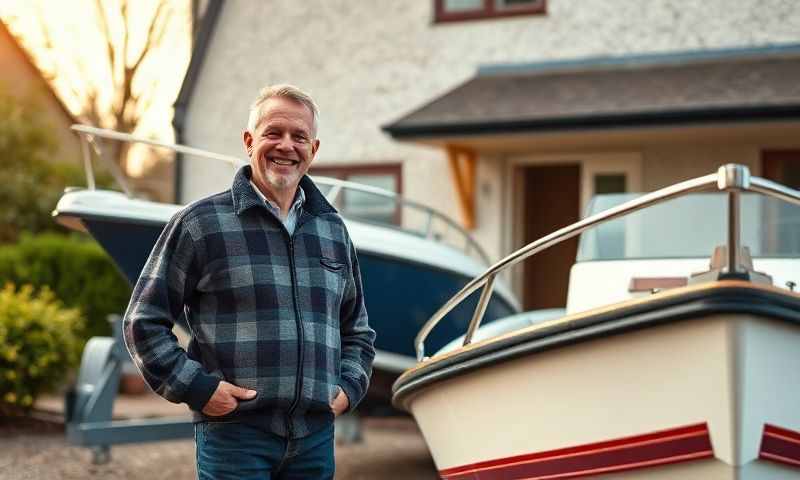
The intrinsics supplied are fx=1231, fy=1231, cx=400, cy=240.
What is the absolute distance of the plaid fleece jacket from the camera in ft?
11.0

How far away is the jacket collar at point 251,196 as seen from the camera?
137 inches

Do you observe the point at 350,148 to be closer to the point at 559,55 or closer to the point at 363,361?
the point at 559,55

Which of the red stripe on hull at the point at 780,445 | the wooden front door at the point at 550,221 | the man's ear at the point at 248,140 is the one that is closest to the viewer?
the man's ear at the point at 248,140

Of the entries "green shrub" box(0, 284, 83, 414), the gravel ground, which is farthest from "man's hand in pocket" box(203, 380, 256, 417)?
"green shrub" box(0, 284, 83, 414)

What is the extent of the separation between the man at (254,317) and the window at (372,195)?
9.35m

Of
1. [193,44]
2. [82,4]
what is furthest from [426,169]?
[82,4]

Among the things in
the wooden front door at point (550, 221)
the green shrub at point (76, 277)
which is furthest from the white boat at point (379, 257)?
the green shrub at point (76, 277)

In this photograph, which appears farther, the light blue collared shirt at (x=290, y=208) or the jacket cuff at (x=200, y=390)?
the light blue collared shirt at (x=290, y=208)

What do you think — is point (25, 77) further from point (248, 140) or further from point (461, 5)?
point (248, 140)

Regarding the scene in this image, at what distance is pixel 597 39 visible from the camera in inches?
477

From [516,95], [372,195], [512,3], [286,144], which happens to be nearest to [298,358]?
[286,144]

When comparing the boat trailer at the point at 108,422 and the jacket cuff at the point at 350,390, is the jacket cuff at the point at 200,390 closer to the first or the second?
the jacket cuff at the point at 350,390

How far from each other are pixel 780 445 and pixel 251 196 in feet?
6.66

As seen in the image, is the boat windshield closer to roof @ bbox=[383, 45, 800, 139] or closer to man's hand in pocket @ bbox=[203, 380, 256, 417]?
roof @ bbox=[383, 45, 800, 139]
